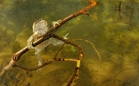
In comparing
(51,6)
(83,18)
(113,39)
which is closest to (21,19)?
(51,6)

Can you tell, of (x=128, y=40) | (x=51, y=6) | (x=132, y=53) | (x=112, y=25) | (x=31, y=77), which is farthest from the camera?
(x=51, y=6)

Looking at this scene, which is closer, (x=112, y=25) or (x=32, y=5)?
(x=112, y=25)

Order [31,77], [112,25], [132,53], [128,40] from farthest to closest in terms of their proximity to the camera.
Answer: [112,25] < [128,40] < [132,53] < [31,77]

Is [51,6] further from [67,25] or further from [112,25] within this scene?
[112,25]

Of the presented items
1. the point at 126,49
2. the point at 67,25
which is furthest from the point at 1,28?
the point at 126,49

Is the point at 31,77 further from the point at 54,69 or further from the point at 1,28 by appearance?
the point at 1,28

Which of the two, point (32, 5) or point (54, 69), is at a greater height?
point (32, 5)
